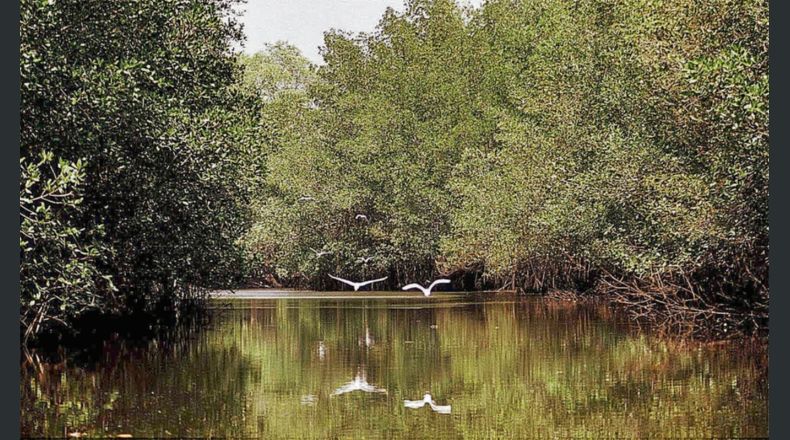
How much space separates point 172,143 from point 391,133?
16855 mm

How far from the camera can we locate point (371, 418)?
7.20 meters

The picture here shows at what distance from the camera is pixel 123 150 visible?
388 inches

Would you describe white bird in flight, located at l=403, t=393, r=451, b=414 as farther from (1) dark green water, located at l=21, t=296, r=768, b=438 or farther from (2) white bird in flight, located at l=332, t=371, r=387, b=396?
(2) white bird in flight, located at l=332, t=371, r=387, b=396

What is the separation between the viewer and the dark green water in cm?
680

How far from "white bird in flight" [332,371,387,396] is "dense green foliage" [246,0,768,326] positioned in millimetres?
3441

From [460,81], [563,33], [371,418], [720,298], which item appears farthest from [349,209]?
[371,418]

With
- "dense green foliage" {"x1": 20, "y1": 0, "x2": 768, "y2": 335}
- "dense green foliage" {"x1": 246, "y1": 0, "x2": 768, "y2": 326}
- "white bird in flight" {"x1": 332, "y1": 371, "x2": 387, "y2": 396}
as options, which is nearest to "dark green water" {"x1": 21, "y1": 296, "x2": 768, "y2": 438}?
"white bird in flight" {"x1": 332, "y1": 371, "x2": 387, "y2": 396}

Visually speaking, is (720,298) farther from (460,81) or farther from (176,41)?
(460,81)

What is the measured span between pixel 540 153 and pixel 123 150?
33.6 ft

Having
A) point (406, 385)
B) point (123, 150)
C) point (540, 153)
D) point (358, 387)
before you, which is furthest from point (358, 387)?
point (540, 153)

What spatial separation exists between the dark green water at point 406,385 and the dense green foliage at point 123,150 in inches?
33.7

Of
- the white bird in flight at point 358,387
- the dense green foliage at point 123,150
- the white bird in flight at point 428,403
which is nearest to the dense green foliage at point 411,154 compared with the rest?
the dense green foliage at point 123,150

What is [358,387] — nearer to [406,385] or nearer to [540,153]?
[406,385]

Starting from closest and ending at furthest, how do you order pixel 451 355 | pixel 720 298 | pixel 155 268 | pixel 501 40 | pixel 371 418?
pixel 371 418 < pixel 451 355 < pixel 155 268 < pixel 720 298 < pixel 501 40
